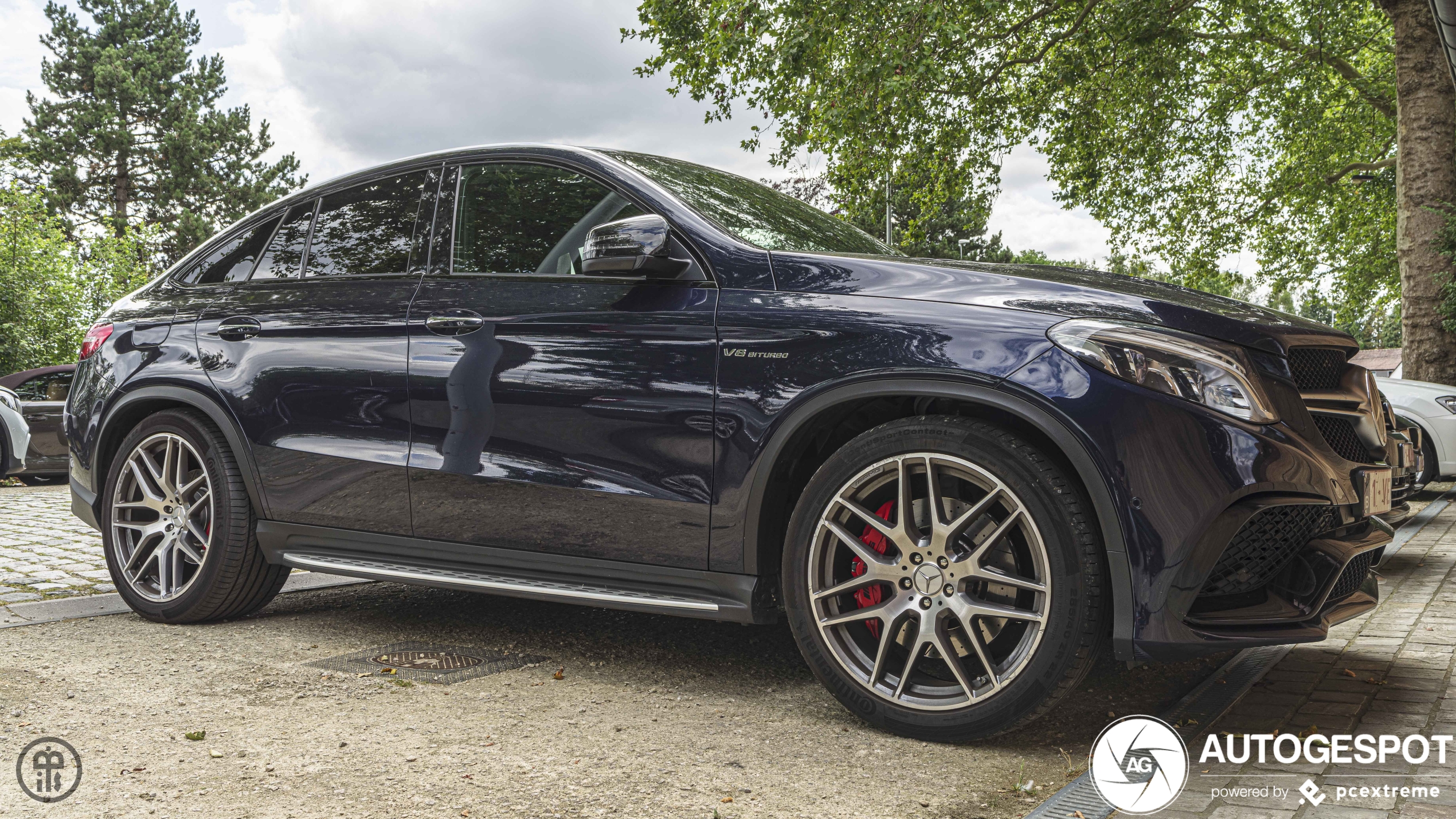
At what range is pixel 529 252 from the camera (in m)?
3.96

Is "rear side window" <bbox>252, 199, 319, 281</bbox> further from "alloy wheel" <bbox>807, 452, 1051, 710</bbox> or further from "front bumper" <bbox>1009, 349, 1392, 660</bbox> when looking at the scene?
"front bumper" <bbox>1009, 349, 1392, 660</bbox>

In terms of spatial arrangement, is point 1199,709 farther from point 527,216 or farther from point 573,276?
point 527,216

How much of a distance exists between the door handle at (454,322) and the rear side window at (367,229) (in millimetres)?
366

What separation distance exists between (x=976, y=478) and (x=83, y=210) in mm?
46525

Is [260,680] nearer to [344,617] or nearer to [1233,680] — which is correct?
[344,617]

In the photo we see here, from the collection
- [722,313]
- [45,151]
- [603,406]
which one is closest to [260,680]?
[603,406]

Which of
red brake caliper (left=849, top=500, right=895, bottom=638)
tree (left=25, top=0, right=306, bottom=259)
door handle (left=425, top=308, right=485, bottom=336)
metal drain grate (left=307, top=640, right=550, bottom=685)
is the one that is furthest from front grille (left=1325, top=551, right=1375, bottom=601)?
tree (left=25, top=0, right=306, bottom=259)

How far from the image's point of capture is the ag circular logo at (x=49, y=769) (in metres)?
2.69

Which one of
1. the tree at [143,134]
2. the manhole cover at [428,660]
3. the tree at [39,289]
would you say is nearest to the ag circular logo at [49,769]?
the manhole cover at [428,660]

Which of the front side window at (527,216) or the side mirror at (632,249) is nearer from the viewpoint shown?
the side mirror at (632,249)

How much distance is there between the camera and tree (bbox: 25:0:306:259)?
40.3 metres

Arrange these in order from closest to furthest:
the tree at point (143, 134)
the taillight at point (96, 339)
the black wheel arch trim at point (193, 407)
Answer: the black wheel arch trim at point (193, 407), the taillight at point (96, 339), the tree at point (143, 134)

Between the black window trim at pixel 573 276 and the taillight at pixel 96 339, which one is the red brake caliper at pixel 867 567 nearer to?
the black window trim at pixel 573 276

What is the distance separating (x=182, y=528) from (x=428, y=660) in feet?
4.48
